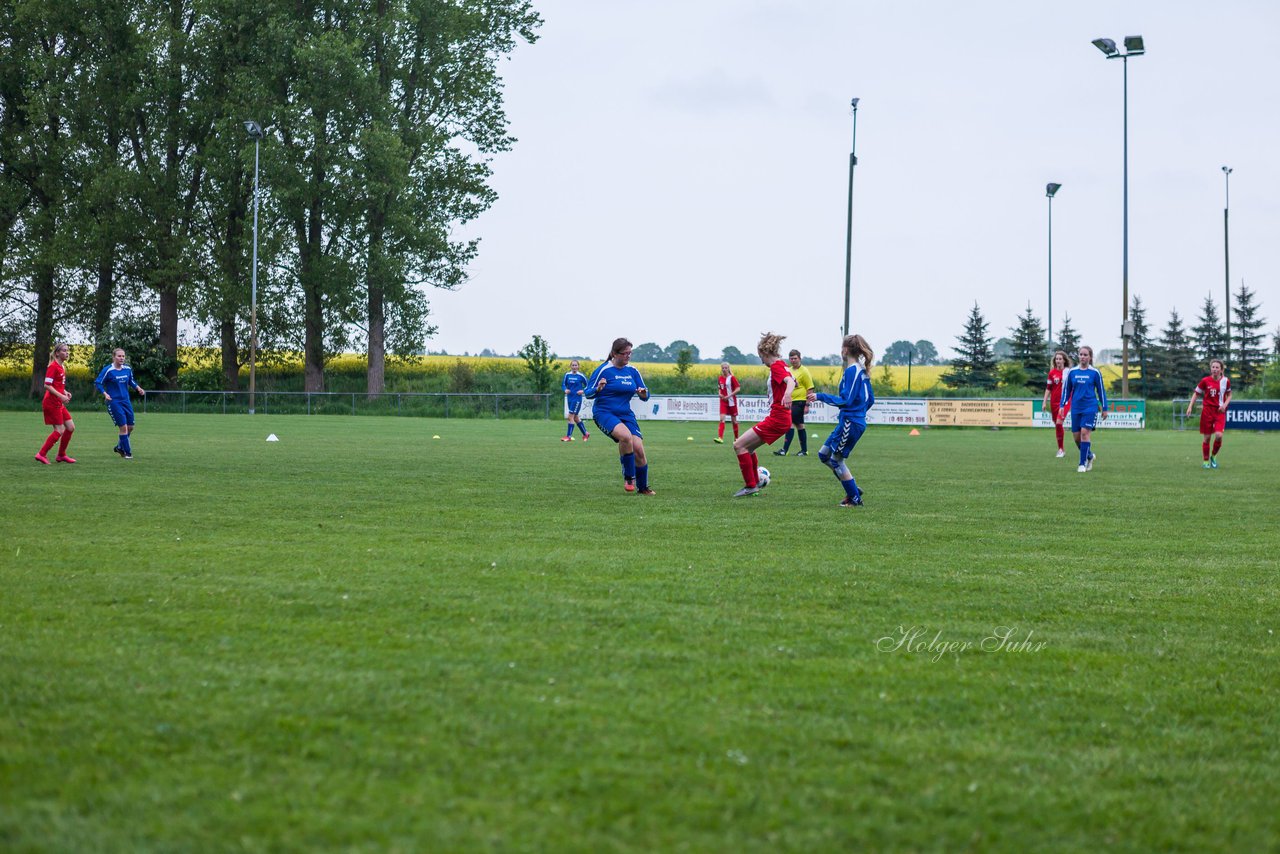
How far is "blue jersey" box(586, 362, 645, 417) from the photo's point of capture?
46.0 ft

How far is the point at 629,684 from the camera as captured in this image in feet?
15.3

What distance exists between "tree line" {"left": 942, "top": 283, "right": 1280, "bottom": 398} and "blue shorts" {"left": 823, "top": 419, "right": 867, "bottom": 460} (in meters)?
53.8

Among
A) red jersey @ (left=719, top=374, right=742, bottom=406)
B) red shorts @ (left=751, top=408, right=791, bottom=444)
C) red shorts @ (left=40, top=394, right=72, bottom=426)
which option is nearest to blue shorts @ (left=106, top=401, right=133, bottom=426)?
red shorts @ (left=40, top=394, right=72, bottom=426)

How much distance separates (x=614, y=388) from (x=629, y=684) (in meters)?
9.50

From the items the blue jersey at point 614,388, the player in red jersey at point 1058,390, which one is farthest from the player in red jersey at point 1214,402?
the blue jersey at point 614,388

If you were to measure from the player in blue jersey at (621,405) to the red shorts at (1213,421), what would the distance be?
39.5ft

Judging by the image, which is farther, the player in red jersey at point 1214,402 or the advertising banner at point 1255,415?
the advertising banner at point 1255,415

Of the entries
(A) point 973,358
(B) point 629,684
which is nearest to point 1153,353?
(A) point 973,358

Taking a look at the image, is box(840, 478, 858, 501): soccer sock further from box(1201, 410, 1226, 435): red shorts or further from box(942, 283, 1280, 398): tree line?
box(942, 283, 1280, 398): tree line

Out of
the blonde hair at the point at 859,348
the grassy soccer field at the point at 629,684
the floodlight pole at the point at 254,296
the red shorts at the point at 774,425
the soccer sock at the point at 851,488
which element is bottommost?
Answer: the grassy soccer field at the point at 629,684

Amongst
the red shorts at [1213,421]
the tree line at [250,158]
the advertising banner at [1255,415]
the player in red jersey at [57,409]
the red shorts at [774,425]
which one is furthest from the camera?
the tree line at [250,158]

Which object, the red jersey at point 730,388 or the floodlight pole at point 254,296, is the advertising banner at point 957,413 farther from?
the floodlight pole at point 254,296

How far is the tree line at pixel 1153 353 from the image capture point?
6944 cm

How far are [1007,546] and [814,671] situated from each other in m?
4.92
